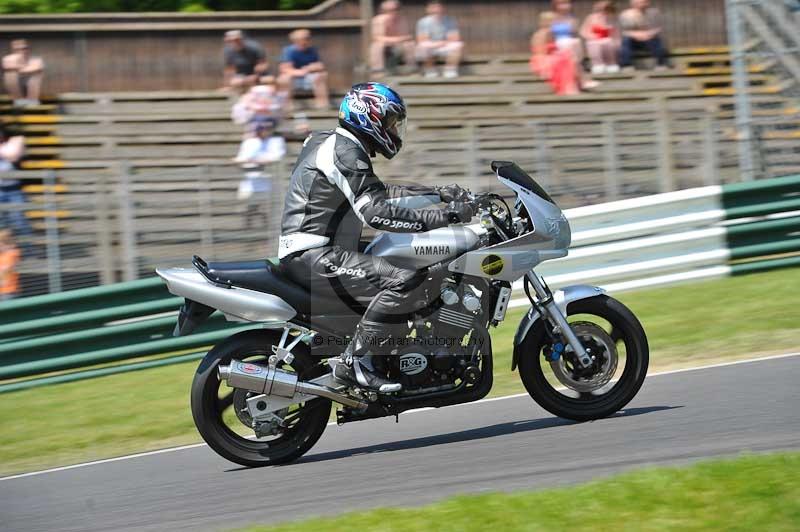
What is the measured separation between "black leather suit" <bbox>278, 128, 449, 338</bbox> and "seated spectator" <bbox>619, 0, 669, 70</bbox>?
944cm

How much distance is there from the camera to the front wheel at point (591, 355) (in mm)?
6203

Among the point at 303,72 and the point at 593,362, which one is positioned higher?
the point at 303,72

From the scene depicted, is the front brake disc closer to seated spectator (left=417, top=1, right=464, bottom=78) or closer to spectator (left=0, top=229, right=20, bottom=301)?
spectator (left=0, top=229, right=20, bottom=301)

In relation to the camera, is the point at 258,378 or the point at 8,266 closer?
the point at 258,378

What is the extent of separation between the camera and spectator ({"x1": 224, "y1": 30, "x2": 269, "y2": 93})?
45.4ft

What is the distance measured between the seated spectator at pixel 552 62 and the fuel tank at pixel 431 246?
8344 mm

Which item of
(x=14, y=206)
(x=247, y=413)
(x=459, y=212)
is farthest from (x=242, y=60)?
(x=459, y=212)

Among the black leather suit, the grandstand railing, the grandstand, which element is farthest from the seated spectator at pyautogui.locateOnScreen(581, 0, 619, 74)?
the black leather suit

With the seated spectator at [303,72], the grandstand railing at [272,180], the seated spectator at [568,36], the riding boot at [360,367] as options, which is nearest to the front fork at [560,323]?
the riding boot at [360,367]

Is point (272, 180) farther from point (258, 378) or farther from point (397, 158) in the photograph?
point (258, 378)

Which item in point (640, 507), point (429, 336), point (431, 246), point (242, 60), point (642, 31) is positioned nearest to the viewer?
point (640, 507)

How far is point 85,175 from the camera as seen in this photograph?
35.3 ft

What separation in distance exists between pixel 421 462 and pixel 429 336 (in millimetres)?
673

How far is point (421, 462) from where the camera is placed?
19.5 feet
